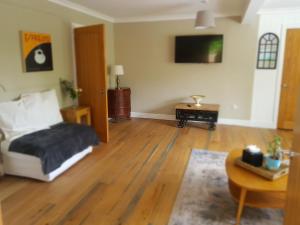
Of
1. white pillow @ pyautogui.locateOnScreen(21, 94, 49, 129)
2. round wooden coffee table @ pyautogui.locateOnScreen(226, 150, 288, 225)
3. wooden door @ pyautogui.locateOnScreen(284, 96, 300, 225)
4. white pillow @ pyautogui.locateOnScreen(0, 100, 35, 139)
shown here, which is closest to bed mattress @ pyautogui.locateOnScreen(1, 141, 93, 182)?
white pillow @ pyautogui.locateOnScreen(0, 100, 35, 139)

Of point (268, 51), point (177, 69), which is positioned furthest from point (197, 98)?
point (268, 51)

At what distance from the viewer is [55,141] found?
10.0ft

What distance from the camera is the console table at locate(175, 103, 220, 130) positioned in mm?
5070

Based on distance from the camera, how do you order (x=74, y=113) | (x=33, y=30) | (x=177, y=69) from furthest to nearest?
A: (x=177, y=69) → (x=74, y=113) → (x=33, y=30)

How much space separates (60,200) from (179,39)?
4.20 metres

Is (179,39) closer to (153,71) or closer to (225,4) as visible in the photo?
(153,71)

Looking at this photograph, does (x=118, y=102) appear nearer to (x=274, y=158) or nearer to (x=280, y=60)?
(x=280, y=60)

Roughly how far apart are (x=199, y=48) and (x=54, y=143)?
12.3ft

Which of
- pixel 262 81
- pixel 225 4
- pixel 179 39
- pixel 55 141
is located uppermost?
pixel 225 4

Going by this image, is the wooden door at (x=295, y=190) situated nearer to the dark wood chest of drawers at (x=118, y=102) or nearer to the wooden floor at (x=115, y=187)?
the wooden floor at (x=115, y=187)

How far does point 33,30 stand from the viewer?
11.8 ft

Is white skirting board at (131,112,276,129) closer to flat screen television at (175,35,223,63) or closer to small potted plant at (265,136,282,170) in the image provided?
flat screen television at (175,35,223,63)

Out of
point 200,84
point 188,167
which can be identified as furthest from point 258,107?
point 188,167

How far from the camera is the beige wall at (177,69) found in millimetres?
5199
